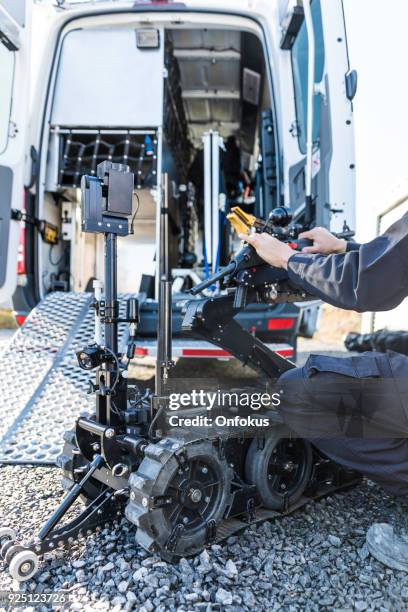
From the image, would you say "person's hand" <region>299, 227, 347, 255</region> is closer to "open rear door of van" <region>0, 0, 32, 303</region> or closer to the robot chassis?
the robot chassis

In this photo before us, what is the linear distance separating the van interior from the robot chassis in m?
1.85

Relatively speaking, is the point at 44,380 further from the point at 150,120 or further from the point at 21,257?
the point at 150,120

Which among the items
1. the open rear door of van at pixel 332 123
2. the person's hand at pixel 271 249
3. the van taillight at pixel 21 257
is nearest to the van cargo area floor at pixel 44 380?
the van taillight at pixel 21 257

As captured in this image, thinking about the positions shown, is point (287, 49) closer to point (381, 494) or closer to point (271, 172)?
point (271, 172)

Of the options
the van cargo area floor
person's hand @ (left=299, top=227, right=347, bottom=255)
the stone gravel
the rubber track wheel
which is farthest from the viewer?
the van cargo area floor

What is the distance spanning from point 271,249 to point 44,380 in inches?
85.9

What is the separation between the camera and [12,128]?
3891 mm

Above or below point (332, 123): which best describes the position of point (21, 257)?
below

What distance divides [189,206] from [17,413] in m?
4.21

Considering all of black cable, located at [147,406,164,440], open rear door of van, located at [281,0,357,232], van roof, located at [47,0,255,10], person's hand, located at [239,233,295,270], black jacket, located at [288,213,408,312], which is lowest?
black cable, located at [147,406,164,440]

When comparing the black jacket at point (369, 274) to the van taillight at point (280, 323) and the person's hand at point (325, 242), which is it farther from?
the van taillight at point (280, 323)

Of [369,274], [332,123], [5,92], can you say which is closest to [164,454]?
[369,274]

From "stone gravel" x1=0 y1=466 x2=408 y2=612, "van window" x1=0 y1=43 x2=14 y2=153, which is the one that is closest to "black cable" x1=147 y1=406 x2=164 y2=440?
"stone gravel" x1=0 y1=466 x2=408 y2=612

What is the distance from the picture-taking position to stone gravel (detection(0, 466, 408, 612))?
5.41ft
